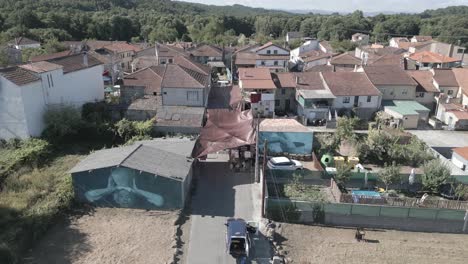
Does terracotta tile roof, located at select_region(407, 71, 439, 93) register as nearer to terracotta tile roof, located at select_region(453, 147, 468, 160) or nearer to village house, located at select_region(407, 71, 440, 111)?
village house, located at select_region(407, 71, 440, 111)

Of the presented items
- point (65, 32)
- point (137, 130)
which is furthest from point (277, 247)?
point (65, 32)

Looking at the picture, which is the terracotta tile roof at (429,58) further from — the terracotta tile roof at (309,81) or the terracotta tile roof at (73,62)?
the terracotta tile roof at (73,62)

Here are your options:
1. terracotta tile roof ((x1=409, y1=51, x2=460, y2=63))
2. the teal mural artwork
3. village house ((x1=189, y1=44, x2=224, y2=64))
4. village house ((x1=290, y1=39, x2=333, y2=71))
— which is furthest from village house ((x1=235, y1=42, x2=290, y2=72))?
the teal mural artwork

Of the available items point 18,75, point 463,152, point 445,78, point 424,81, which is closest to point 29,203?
point 18,75

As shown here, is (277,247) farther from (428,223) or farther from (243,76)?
(243,76)

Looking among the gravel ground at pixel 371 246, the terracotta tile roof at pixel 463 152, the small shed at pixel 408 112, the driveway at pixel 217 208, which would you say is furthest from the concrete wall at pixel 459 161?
the driveway at pixel 217 208
